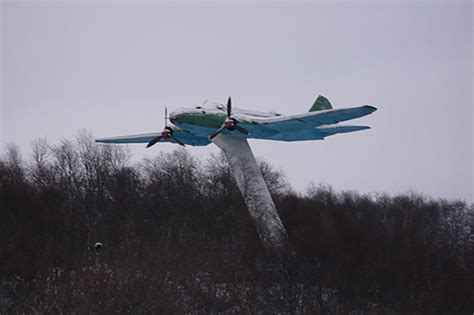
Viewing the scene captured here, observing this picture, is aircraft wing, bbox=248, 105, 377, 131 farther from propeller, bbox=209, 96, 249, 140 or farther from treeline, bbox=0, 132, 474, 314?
treeline, bbox=0, 132, 474, 314

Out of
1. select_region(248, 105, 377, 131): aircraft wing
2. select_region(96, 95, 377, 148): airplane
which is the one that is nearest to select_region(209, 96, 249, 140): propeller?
select_region(96, 95, 377, 148): airplane

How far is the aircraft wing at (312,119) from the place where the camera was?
79.5 ft

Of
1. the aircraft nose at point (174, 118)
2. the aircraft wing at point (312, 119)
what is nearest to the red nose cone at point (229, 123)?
the aircraft wing at point (312, 119)

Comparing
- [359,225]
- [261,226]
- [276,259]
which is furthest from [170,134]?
[359,225]

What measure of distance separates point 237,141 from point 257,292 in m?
8.62

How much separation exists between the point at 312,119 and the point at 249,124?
3118mm

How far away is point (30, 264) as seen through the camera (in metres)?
24.0

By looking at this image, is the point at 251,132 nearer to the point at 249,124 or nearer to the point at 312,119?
the point at 249,124

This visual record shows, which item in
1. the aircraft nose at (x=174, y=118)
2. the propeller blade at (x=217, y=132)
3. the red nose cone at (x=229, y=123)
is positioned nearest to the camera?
the red nose cone at (x=229, y=123)

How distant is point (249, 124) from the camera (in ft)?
90.1

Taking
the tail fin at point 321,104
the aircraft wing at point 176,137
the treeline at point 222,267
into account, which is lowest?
the treeline at point 222,267

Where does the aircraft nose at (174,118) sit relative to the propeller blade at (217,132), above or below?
above

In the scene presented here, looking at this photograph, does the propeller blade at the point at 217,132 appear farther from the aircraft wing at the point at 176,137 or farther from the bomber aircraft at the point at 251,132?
the aircraft wing at the point at 176,137

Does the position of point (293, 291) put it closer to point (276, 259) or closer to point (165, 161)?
point (276, 259)
